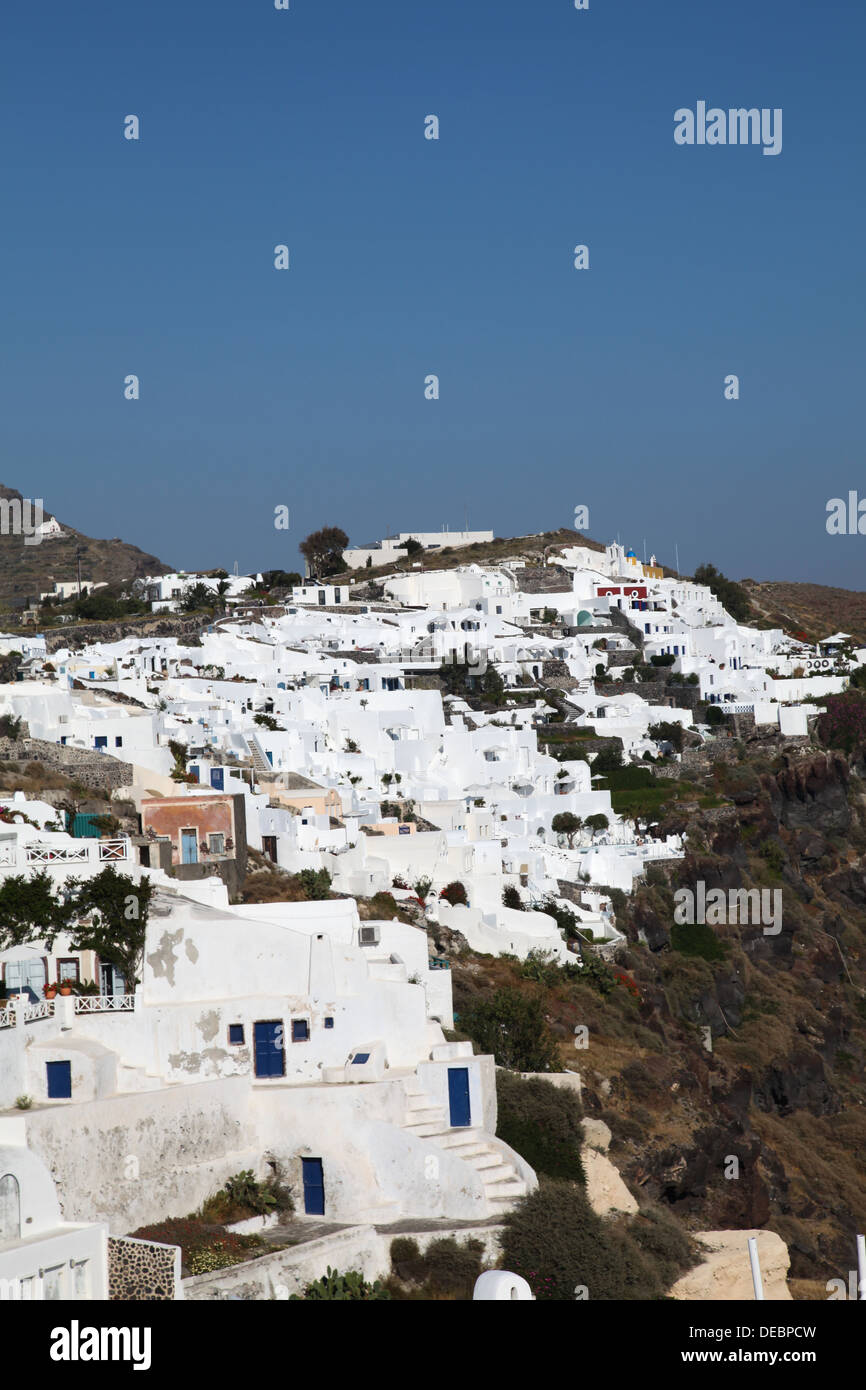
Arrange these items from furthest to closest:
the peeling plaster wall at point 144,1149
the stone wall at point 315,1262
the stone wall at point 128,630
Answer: the stone wall at point 128,630, the peeling plaster wall at point 144,1149, the stone wall at point 315,1262

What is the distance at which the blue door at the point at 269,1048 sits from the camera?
67.1 ft

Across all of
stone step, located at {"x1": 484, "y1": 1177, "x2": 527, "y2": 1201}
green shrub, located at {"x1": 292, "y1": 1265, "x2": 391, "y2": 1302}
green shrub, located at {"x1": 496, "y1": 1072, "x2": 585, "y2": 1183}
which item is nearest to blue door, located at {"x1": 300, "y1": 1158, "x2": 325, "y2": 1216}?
green shrub, located at {"x1": 292, "y1": 1265, "x2": 391, "y2": 1302}

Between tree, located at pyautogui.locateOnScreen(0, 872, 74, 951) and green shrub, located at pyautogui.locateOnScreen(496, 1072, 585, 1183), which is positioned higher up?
tree, located at pyautogui.locateOnScreen(0, 872, 74, 951)

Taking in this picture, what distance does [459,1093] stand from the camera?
20.7 meters

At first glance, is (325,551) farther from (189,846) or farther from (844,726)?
(189,846)

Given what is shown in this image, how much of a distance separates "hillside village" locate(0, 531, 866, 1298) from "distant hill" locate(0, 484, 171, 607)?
42.3 meters

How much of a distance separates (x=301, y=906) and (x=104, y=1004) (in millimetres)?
3795

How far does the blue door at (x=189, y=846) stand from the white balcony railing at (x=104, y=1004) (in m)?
8.19

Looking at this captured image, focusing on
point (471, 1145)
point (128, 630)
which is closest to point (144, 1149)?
point (471, 1145)

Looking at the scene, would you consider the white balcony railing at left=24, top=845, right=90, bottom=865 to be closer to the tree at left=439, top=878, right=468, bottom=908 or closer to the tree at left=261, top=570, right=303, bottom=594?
the tree at left=439, top=878, right=468, bottom=908

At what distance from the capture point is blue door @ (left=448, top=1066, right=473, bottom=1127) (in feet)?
67.8

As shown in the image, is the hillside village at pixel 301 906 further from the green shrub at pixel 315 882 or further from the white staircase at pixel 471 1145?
the green shrub at pixel 315 882

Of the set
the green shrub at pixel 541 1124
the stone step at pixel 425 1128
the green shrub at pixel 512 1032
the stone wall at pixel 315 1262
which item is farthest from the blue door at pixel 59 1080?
the green shrub at pixel 512 1032

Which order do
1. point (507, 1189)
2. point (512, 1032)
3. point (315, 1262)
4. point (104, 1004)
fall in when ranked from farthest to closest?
point (512, 1032), point (104, 1004), point (507, 1189), point (315, 1262)
